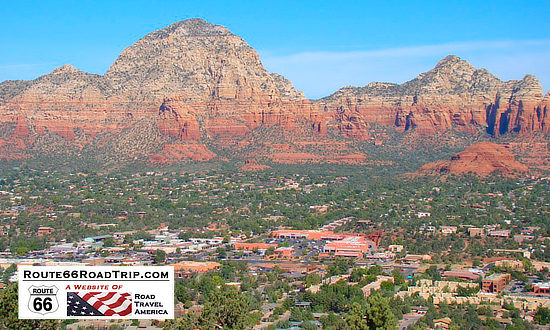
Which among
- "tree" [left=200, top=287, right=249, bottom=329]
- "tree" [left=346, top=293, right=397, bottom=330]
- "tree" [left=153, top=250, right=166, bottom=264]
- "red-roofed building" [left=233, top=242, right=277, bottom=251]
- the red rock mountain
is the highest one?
the red rock mountain

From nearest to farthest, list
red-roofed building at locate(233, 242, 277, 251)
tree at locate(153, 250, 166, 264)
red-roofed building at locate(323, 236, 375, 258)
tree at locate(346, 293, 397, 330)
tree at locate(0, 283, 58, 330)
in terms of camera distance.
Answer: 1. tree at locate(0, 283, 58, 330)
2. tree at locate(346, 293, 397, 330)
3. tree at locate(153, 250, 166, 264)
4. red-roofed building at locate(323, 236, 375, 258)
5. red-roofed building at locate(233, 242, 277, 251)

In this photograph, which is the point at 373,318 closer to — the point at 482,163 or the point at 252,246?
the point at 252,246

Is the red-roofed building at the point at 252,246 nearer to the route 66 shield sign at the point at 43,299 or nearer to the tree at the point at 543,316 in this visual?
the tree at the point at 543,316

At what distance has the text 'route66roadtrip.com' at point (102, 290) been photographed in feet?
134

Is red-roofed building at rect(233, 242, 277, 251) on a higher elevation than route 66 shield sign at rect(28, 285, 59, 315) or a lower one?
lower

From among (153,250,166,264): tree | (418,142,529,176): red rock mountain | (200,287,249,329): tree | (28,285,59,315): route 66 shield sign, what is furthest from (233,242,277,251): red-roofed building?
(418,142,529,176): red rock mountain

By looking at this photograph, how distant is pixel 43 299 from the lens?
4212cm

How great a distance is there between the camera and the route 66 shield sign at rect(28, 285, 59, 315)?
41.7 meters

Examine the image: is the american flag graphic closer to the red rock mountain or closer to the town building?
the town building

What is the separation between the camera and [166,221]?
13150 cm

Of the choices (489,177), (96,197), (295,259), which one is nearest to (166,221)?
(96,197)

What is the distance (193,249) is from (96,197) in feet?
165

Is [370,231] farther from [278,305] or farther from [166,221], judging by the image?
[278,305]

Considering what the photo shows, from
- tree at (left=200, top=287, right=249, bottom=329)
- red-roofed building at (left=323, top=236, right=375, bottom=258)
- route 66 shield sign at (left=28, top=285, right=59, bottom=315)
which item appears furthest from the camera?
red-roofed building at (left=323, top=236, right=375, bottom=258)
